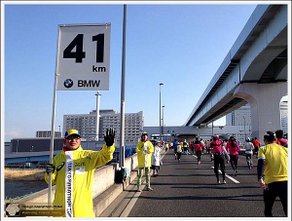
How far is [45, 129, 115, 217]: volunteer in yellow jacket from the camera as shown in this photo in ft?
11.4

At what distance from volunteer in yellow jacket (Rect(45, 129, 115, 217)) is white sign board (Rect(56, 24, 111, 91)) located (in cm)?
97

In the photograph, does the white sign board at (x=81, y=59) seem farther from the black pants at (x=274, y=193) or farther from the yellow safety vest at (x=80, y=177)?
the black pants at (x=274, y=193)

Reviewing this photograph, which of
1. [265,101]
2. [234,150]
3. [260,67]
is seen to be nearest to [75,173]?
[234,150]

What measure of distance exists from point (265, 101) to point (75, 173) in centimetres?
2996

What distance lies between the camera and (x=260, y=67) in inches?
973

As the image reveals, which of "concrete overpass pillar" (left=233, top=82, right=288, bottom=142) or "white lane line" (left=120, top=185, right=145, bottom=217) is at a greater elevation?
"concrete overpass pillar" (left=233, top=82, right=288, bottom=142)

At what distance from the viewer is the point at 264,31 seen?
19.2 metres

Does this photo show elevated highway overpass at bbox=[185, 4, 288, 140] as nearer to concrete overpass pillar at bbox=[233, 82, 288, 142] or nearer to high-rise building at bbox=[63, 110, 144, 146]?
concrete overpass pillar at bbox=[233, 82, 288, 142]

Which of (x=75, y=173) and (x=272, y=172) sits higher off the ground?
(x=75, y=173)

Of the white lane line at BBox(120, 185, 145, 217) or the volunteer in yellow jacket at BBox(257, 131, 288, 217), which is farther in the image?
the white lane line at BBox(120, 185, 145, 217)

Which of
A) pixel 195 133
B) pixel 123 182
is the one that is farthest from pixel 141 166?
pixel 195 133

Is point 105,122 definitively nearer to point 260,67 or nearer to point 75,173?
point 260,67

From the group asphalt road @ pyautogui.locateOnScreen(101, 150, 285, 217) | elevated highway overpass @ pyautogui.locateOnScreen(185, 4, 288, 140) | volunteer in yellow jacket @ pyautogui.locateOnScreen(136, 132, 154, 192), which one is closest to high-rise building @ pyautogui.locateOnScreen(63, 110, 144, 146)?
elevated highway overpass @ pyautogui.locateOnScreen(185, 4, 288, 140)

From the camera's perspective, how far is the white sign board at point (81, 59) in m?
4.38
